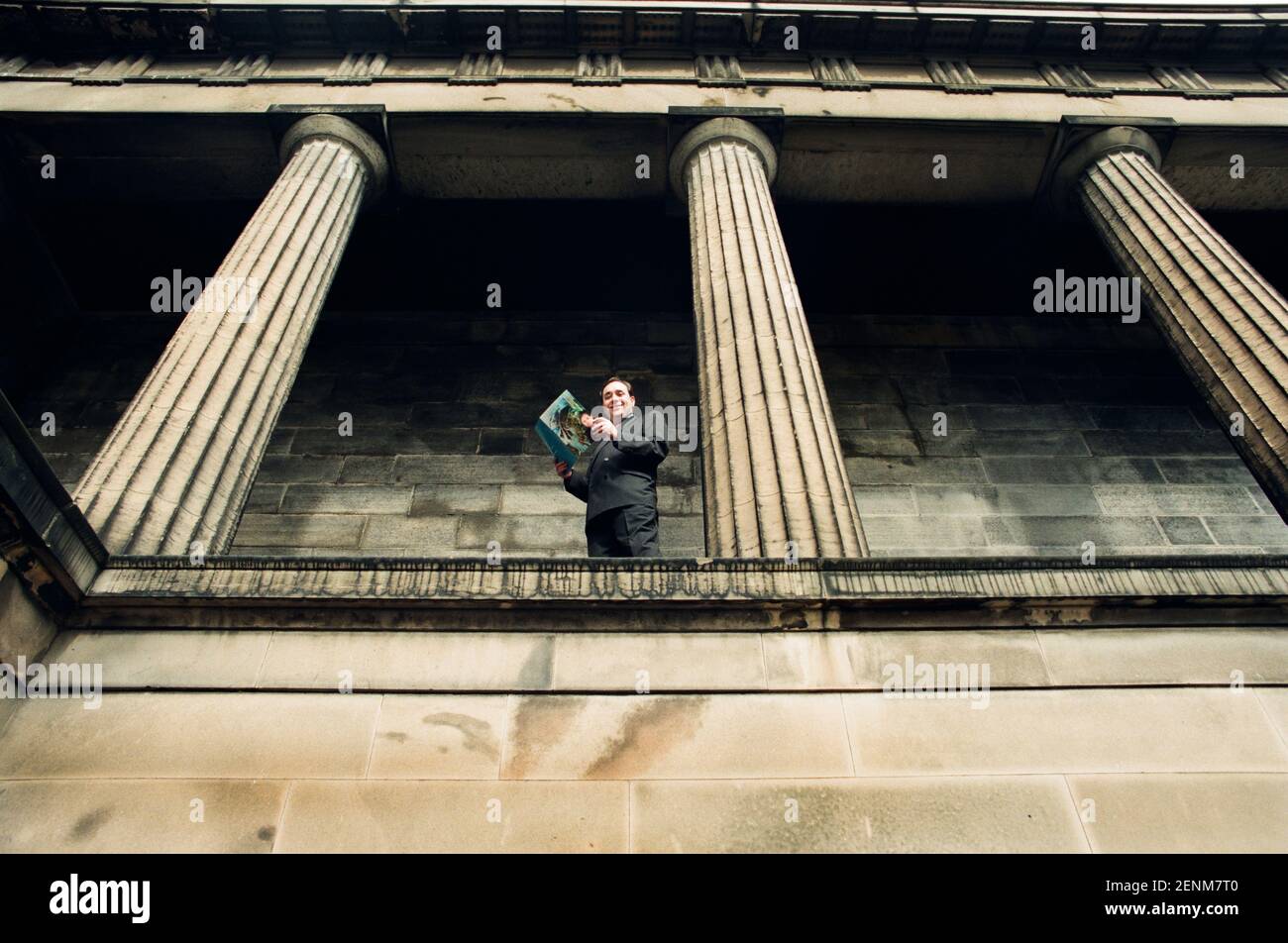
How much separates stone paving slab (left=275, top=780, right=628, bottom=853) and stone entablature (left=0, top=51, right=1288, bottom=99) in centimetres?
983

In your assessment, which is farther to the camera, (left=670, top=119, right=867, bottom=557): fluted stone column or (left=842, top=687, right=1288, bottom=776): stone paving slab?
(left=670, top=119, right=867, bottom=557): fluted stone column

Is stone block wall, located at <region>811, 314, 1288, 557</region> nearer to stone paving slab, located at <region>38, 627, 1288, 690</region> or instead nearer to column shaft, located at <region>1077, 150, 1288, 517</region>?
column shaft, located at <region>1077, 150, 1288, 517</region>

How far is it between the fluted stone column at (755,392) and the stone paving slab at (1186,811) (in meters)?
2.12

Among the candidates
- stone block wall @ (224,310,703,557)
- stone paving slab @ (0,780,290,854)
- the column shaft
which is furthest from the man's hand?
the column shaft

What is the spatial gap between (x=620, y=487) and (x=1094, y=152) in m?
8.28

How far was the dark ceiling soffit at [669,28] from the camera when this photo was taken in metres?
12.5

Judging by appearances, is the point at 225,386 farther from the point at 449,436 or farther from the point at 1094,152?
the point at 1094,152

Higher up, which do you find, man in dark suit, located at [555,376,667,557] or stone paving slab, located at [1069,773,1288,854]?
man in dark suit, located at [555,376,667,557]

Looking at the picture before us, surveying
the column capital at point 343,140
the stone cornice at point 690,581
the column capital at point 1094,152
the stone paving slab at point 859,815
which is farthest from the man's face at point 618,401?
the column capital at point 1094,152

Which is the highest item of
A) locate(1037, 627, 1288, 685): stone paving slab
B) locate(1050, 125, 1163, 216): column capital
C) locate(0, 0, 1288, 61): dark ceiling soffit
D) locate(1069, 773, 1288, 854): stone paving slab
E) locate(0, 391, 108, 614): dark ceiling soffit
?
locate(0, 0, 1288, 61): dark ceiling soffit

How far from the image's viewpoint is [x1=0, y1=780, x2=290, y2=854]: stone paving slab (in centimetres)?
443

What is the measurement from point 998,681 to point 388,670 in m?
3.40

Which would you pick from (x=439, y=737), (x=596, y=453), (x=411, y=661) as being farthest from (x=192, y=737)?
(x=596, y=453)
